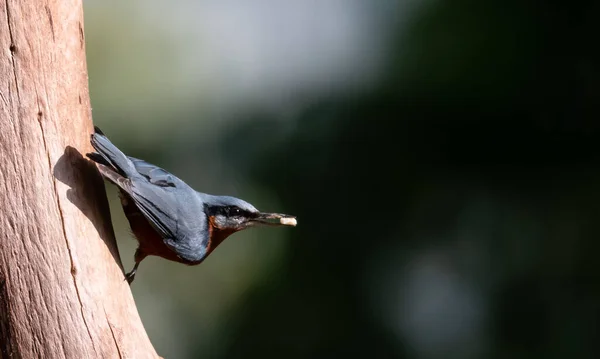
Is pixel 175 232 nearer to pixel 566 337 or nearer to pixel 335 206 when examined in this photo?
pixel 335 206

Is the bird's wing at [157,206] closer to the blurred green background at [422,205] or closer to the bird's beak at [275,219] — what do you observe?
the bird's beak at [275,219]

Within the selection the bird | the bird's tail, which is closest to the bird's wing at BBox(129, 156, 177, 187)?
the bird

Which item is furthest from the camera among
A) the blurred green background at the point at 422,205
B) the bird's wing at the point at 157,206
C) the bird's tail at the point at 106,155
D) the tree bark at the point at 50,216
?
the blurred green background at the point at 422,205

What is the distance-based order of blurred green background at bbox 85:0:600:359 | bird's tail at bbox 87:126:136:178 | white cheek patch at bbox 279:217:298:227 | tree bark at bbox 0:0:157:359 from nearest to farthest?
tree bark at bbox 0:0:157:359 → bird's tail at bbox 87:126:136:178 → white cheek patch at bbox 279:217:298:227 → blurred green background at bbox 85:0:600:359

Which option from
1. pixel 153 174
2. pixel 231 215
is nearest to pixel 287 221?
pixel 231 215

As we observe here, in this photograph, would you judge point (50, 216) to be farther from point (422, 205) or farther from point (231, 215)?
point (422, 205)

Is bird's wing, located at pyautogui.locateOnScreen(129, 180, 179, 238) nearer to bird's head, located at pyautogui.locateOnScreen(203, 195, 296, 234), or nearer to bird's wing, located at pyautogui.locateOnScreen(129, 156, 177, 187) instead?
bird's wing, located at pyautogui.locateOnScreen(129, 156, 177, 187)

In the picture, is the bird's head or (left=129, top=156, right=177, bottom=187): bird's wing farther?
the bird's head

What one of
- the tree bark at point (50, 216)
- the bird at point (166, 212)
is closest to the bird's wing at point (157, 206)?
the bird at point (166, 212)
